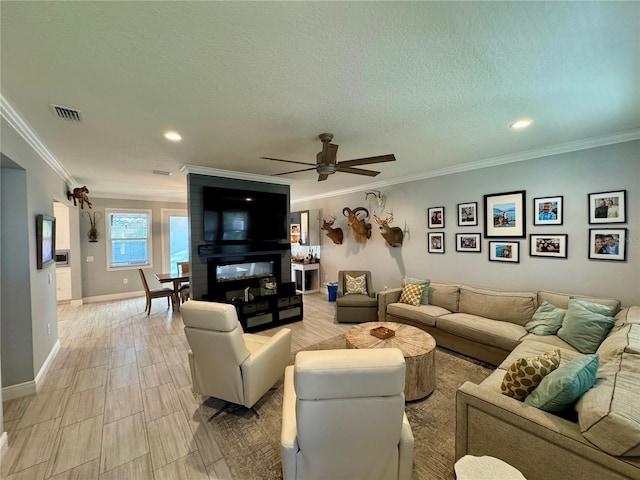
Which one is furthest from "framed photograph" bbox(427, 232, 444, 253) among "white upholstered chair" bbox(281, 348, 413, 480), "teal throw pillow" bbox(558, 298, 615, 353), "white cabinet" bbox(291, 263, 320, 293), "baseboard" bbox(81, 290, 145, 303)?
"baseboard" bbox(81, 290, 145, 303)

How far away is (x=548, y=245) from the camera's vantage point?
3461 millimetres

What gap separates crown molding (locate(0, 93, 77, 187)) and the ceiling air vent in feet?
0.88

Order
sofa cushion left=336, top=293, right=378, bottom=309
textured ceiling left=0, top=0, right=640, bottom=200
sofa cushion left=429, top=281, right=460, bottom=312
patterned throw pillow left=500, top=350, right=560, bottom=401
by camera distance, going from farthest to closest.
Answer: sofa cushion left=336, top=293, right=378, bottom=309
sofa cushion left=429, top=281, right=460, bottom=312
patterned throw pillow left=500, top=350, right=560, bottom=401
textured ceiling left=0, top=0, right=640, bottom=200

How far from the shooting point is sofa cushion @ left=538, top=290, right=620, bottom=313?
2.83m

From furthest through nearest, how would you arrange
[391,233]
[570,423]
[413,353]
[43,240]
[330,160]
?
[391,233]
[43,240]
[330,160]
[413,353]
[570,423]

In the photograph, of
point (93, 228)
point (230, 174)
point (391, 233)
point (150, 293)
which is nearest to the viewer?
point (230, 174)

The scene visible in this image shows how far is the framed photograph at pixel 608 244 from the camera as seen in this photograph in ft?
9.62

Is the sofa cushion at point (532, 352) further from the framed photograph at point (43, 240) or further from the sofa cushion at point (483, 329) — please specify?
the framed photograph at point (43, 240)

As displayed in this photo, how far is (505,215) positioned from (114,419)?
5.22 meters

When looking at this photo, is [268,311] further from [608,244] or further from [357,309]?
[608,244]

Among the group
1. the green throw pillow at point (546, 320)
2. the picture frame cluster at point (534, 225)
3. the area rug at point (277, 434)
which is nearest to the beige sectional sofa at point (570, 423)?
the green throw pillow at point (546, 320)

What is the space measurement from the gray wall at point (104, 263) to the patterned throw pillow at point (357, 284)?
212 inches

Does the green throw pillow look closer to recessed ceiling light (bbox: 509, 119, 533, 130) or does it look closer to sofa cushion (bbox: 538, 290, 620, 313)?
sofa cushion (bbox: 538, 290, 620, 313)

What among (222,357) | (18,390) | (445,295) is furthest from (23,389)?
(445,295)
